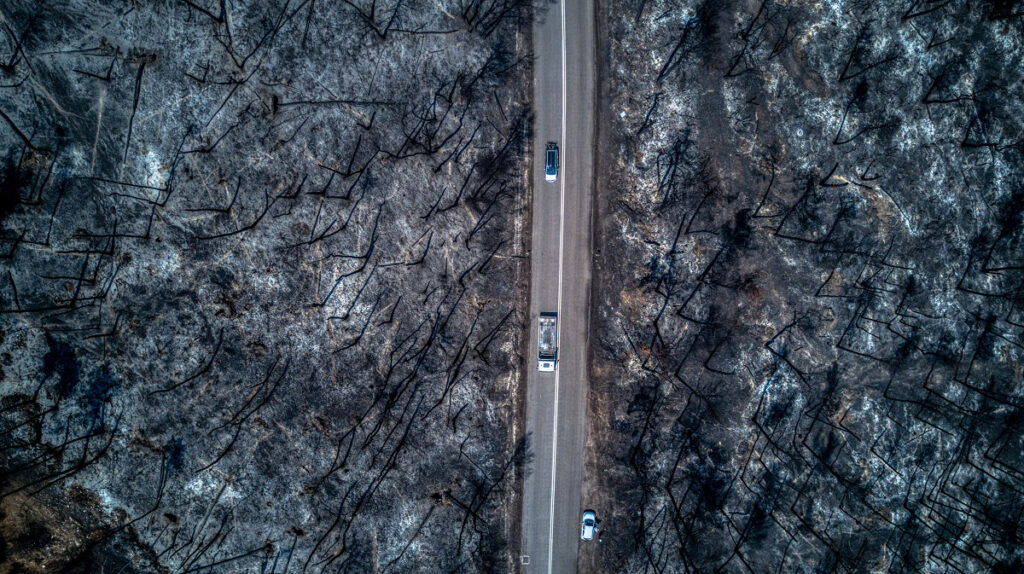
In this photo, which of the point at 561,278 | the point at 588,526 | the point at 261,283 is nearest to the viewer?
the point at 261,283

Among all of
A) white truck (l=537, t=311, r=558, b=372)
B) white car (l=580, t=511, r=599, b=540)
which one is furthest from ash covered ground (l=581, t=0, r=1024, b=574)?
white truck (l=537, t=311, r=558, b=372)

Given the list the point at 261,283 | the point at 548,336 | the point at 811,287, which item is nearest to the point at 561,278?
the point at 548,336

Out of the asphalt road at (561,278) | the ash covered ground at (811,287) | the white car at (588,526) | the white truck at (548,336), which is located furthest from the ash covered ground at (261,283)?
the ash covered ground at (811,287)

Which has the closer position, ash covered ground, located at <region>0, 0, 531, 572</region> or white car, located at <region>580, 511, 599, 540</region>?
ash covered ground, located at <region>0, 0, 531, 572</region>

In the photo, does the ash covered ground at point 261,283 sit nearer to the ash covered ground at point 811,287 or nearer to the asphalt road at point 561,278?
the asphalt road at point 561,278

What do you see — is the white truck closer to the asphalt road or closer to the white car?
the asphalt road

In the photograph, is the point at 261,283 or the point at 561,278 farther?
the point at 561,278

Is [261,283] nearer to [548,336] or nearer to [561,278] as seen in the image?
[548,336]
